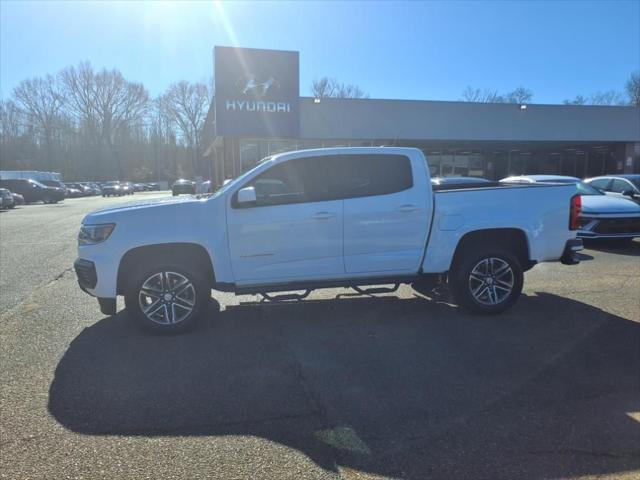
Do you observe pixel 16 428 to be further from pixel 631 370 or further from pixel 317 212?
pixel 631 370

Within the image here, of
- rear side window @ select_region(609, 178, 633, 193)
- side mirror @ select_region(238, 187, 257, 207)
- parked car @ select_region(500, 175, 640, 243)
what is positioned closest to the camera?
side mirror @ select_region(238, 187, 257, 207)

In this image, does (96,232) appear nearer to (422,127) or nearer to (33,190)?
(422,127)

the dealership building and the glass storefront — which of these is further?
the glass storefront

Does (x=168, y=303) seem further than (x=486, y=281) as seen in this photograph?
No

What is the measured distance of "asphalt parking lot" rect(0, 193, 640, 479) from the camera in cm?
295

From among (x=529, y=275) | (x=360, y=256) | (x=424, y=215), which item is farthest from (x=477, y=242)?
(x=529, y=275)

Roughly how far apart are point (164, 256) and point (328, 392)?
99.2 inches

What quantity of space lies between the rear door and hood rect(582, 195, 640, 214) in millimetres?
6890

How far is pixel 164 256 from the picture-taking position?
5.26m

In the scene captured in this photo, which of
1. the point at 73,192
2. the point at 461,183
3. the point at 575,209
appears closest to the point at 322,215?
the point at 461,183

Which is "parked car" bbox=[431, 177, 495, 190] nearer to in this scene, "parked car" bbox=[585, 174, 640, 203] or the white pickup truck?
the white pickup truck

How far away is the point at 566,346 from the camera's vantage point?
488 centimetres

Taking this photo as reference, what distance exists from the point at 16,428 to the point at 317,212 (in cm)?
337

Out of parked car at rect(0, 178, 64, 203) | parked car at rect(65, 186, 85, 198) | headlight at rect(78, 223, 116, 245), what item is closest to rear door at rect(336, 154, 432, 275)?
headlight at rect(78, 223, 116, 245)
